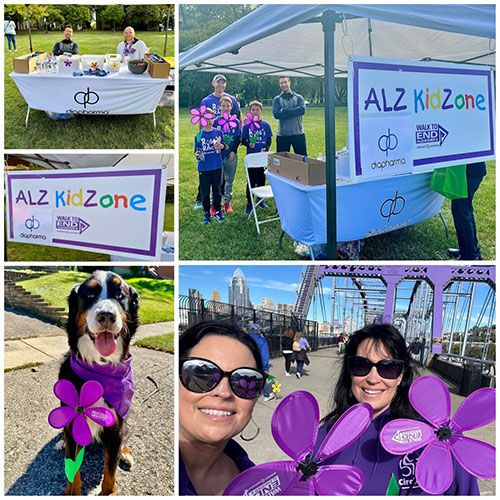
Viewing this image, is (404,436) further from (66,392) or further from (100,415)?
(66,392)

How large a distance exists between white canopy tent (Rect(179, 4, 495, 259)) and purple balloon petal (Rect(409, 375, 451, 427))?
41.7 inches

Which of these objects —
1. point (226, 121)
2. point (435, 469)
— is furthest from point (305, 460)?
point (226, 121)

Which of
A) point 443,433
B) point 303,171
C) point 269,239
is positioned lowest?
point 443,433

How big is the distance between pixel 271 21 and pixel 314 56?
296 cm

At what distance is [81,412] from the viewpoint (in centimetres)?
277

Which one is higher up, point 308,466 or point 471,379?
point 471,379

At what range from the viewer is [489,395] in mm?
2895

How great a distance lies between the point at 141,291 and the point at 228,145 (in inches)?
95.2

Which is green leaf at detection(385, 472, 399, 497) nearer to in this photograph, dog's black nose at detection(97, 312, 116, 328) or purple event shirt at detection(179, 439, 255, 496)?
purple event shirt at detection(179, 439, 255, 496)

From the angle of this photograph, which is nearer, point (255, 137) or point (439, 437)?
point (439, 437)

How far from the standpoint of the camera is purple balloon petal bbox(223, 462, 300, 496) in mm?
→ 2668

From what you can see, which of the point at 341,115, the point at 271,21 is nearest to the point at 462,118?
the point at 271,21

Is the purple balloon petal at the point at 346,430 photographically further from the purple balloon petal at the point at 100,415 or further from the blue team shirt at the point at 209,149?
the blue team shirt at the point at 209,149

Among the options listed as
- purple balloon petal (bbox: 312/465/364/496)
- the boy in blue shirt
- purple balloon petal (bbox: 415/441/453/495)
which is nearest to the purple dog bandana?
purple balloon petal (bbox: 312/465/364/496)
